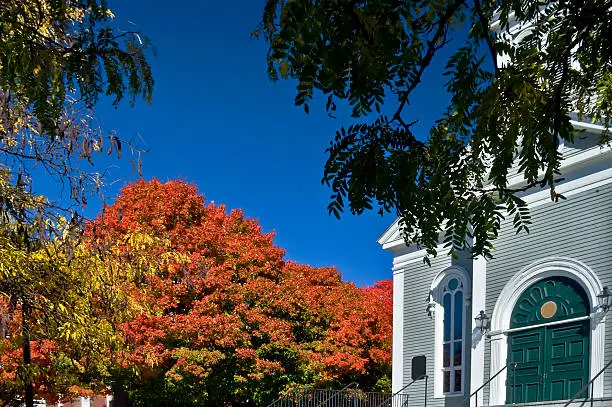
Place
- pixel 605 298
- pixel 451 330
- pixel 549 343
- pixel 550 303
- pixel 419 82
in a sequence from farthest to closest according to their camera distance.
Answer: pixel 451 330 → pixel 550 303 → pixel 549 343 → pixel 605 298 → pixel 419 82

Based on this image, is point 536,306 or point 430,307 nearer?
point 536,306

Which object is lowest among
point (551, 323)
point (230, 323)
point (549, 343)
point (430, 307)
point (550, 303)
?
point (549, 343)

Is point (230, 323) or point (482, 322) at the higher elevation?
point (230, 323)

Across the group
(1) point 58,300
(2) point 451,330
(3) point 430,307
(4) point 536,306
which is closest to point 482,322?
(4) point 536,306

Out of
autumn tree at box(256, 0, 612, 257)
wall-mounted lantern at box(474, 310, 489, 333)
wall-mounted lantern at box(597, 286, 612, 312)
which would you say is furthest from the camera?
wall-mounted lantern at box(474, 310, 489, 333)

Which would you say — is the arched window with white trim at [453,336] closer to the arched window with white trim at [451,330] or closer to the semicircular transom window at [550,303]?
the arched window with white trim at [451,330]

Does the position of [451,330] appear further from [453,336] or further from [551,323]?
[551,323]

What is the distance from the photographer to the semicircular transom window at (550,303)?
1398cm

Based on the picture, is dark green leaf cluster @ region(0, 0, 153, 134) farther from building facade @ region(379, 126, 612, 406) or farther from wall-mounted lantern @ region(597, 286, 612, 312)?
wall-mounted lantern @ region(597, 286, 612, 312)

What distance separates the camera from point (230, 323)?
83.1ft

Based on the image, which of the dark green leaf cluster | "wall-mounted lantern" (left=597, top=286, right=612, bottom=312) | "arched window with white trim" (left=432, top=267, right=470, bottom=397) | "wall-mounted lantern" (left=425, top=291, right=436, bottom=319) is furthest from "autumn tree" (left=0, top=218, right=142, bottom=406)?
"wall-mounted lantern" (left=425, top=291, right=436, bottom=319)

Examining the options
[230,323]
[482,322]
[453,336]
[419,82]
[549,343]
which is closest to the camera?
[419,82]

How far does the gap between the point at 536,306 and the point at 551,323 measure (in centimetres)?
52

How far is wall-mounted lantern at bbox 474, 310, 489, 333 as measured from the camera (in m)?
15.7
